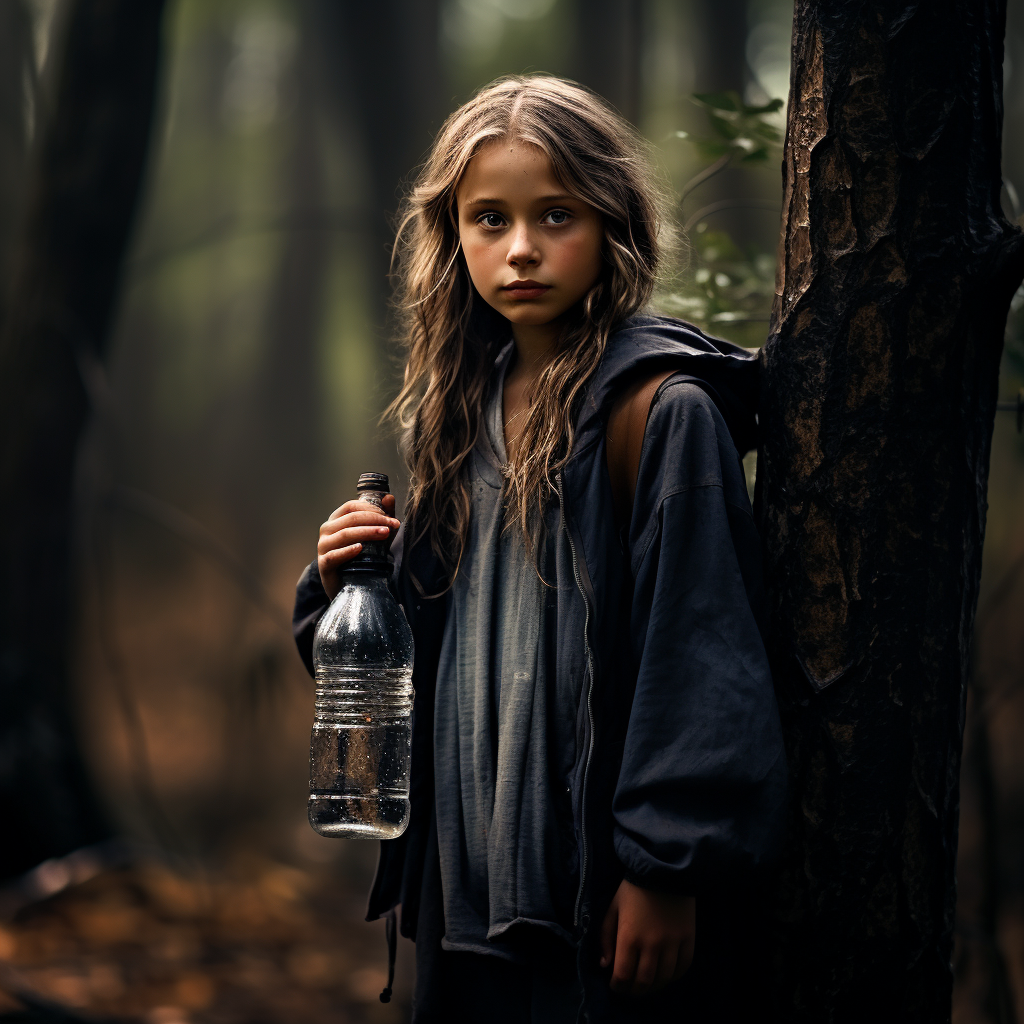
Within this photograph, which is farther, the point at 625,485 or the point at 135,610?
the point at 135,610

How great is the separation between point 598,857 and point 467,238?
89cm

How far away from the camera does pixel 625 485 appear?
141cm

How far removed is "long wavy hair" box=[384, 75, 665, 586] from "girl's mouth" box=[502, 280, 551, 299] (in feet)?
0.24

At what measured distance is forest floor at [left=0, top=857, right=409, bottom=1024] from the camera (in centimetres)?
335

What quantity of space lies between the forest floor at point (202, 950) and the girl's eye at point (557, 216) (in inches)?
109

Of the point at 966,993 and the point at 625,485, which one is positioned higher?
the point at 625,485

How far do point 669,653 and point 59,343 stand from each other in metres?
3.39

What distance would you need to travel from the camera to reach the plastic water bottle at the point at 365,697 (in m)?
1.60

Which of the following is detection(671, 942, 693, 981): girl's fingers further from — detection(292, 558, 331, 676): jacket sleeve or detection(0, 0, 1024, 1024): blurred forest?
detection(0, 0, 1024, 1024): blurred forest

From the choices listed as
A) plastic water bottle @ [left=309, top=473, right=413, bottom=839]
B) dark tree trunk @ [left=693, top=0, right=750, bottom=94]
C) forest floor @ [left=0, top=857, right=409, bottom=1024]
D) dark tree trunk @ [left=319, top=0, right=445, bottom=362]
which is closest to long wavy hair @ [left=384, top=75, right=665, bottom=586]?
plastic water bottle @ [left=309, top=473, right=413, bottom=839]

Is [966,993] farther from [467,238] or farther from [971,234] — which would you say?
[467,238]

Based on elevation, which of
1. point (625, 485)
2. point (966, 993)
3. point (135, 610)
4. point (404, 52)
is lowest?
point (966, 993)

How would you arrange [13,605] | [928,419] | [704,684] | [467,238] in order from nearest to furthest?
[704,684], [928,419], [467,238], [13,605]

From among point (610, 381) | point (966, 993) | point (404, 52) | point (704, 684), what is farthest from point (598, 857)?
point (404, 52)
